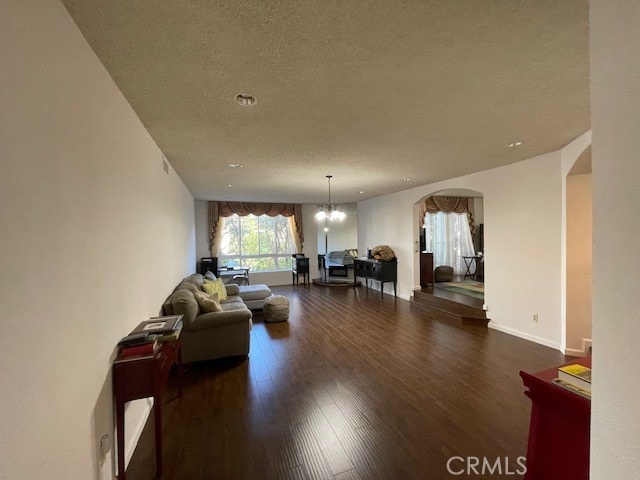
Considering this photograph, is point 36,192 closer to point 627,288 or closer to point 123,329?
point 123,329

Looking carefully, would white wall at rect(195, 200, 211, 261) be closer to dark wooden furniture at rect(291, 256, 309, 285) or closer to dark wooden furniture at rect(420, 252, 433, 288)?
dark wooden furniture at rect(291, 256, 309, 285)

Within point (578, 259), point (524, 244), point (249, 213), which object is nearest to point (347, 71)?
point (578, 259)

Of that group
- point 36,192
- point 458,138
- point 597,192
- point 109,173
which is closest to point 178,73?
point 109,173

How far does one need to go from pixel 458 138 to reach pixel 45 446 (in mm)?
3505

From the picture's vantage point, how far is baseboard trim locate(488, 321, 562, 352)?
3418 millimetres

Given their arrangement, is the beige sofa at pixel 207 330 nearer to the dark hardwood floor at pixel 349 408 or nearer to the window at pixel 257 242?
the dark hardwood floor at pixel 349 408

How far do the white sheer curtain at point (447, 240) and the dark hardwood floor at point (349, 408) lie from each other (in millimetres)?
4360

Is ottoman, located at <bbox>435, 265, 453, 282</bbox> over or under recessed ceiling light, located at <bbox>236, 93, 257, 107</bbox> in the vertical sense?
under

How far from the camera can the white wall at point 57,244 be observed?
33.9 inches

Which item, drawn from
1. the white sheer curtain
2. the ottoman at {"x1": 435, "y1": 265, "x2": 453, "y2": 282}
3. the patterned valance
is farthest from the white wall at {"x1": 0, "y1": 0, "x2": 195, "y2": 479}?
the white sheer curtain

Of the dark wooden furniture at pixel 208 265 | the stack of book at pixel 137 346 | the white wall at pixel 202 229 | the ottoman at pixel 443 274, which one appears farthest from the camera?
the white wall at pixel 202 229

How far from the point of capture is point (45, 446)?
3.23 ft

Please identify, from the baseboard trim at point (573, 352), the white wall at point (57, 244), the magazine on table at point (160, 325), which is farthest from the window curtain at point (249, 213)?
the baseboard trim at point (573, 352)

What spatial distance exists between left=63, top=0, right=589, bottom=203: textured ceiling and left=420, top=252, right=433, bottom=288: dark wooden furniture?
3.81m
